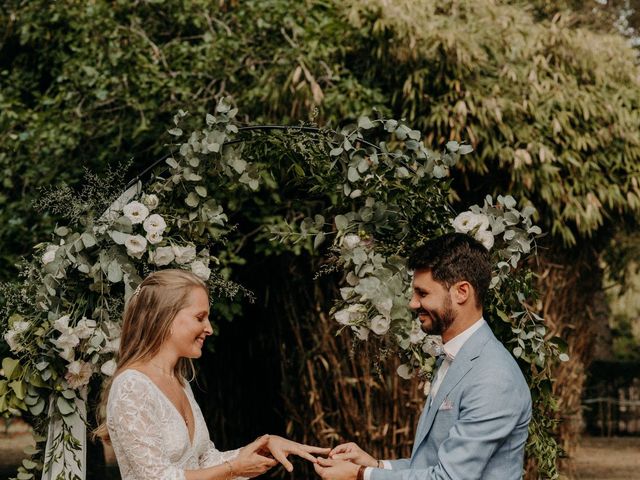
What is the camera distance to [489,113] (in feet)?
22.7

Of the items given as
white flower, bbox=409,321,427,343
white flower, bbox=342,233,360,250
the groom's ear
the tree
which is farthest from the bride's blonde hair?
the tree

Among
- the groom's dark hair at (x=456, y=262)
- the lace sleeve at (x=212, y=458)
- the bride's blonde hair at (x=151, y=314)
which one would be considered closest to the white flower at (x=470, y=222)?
the groom's dark hair at (x=456, y=262)

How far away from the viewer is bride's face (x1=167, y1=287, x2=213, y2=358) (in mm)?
3252

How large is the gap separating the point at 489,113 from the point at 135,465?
4.58 metres

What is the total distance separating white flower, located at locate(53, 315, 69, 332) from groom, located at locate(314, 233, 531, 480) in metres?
1.41

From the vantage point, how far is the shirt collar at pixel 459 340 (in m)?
3.02

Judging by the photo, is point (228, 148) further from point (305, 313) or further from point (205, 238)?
point (305, 313)

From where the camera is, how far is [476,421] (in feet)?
9.23

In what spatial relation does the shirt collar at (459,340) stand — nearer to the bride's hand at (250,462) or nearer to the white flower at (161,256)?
the bride's hand at (250,462)

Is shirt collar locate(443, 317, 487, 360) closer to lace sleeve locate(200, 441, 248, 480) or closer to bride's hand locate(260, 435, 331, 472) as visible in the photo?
bride's hand locate(260, 435, 331, 472)

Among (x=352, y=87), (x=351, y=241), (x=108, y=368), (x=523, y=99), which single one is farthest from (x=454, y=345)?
(x=523, y=99)

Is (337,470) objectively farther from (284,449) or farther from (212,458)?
(212,458)

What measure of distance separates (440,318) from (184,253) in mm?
1554

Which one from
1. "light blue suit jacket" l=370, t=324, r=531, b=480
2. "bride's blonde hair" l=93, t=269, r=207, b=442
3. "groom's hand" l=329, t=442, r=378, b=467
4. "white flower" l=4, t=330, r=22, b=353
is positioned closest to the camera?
"light blue suit jacket" l=370, t=324, r=531, b=480
